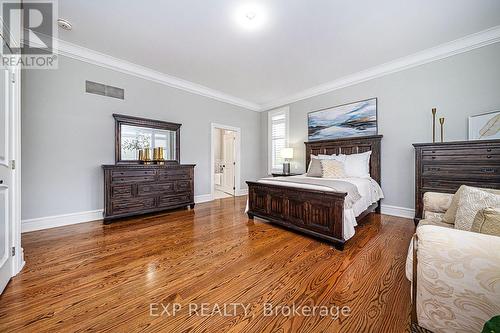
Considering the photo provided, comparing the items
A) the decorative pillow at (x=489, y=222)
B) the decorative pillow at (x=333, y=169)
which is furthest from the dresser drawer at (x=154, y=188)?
the decorative pillow at (x=489, y=222)

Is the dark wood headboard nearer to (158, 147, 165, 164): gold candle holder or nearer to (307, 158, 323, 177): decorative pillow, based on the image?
(307, 158, 323, 177): decorative pillow

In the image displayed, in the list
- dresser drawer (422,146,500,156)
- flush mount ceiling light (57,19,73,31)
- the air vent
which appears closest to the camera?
dresser drawer (422,146,500,156)

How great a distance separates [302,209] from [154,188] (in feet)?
8.88

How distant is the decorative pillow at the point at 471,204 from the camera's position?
4.29ft

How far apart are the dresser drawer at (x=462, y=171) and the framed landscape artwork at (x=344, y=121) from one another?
1.32 meters

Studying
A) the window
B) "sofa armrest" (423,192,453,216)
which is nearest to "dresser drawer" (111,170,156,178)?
the window

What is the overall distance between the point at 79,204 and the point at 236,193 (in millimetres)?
3648

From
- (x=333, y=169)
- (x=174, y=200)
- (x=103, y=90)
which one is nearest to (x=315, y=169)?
(x=333, y=169)

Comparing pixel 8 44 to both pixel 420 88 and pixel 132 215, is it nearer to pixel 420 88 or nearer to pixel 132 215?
pixel 132 215

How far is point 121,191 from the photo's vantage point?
339 centimetres

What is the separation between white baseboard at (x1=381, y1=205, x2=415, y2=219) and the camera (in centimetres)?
355

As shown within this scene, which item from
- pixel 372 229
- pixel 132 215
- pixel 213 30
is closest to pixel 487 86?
pixel 372 229

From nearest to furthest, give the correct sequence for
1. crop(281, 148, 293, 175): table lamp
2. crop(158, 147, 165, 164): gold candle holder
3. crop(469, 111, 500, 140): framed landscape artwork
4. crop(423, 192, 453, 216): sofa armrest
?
crop(423, 192, 453, 216): sofa armrest, crop(469, 111, 500, 140): framed landscape artwork, crop(158, 147, 165, 164): gold candle holder, crop(281, 148, 293, 175): table lamp

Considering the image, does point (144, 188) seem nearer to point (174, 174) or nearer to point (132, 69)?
point (174, 174)
